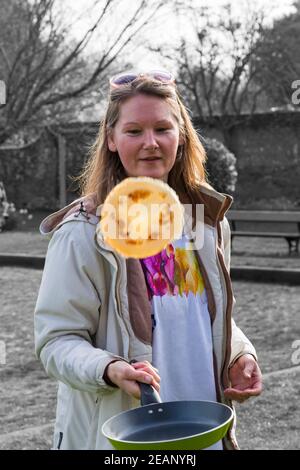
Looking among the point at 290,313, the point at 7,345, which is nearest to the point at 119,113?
the point at 7,345

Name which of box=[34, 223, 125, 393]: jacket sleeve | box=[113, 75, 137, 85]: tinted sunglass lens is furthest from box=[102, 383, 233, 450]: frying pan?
box=[113, 75, 137, 85]: tinted sunglass lens

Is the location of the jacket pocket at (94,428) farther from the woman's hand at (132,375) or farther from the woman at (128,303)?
the woman's hand at (132,375)

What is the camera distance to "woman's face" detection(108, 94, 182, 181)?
200 cm

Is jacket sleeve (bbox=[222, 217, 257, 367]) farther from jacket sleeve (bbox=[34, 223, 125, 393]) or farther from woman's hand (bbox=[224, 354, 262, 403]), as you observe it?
jacket sleeve (bbox=[34, 223, 125, 393])

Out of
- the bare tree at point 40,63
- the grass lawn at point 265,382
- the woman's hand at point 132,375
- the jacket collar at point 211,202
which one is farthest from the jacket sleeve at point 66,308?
the bare tree at point 40,63

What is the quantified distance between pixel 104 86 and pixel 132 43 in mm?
1049

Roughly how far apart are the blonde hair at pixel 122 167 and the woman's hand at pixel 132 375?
43cm

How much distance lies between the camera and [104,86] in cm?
1220

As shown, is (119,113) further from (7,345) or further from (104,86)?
(104,86)

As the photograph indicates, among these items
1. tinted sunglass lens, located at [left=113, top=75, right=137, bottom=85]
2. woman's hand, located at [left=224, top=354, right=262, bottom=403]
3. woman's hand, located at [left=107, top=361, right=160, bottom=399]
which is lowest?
woman's hand, located at [left=224, top=354, right=262, bottom=403]

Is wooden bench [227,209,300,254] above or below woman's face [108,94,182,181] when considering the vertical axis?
below

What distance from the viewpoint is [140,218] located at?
6.29ft

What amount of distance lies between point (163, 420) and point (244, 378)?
0.43 meters

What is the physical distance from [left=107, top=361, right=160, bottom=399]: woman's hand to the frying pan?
0.6 inches
